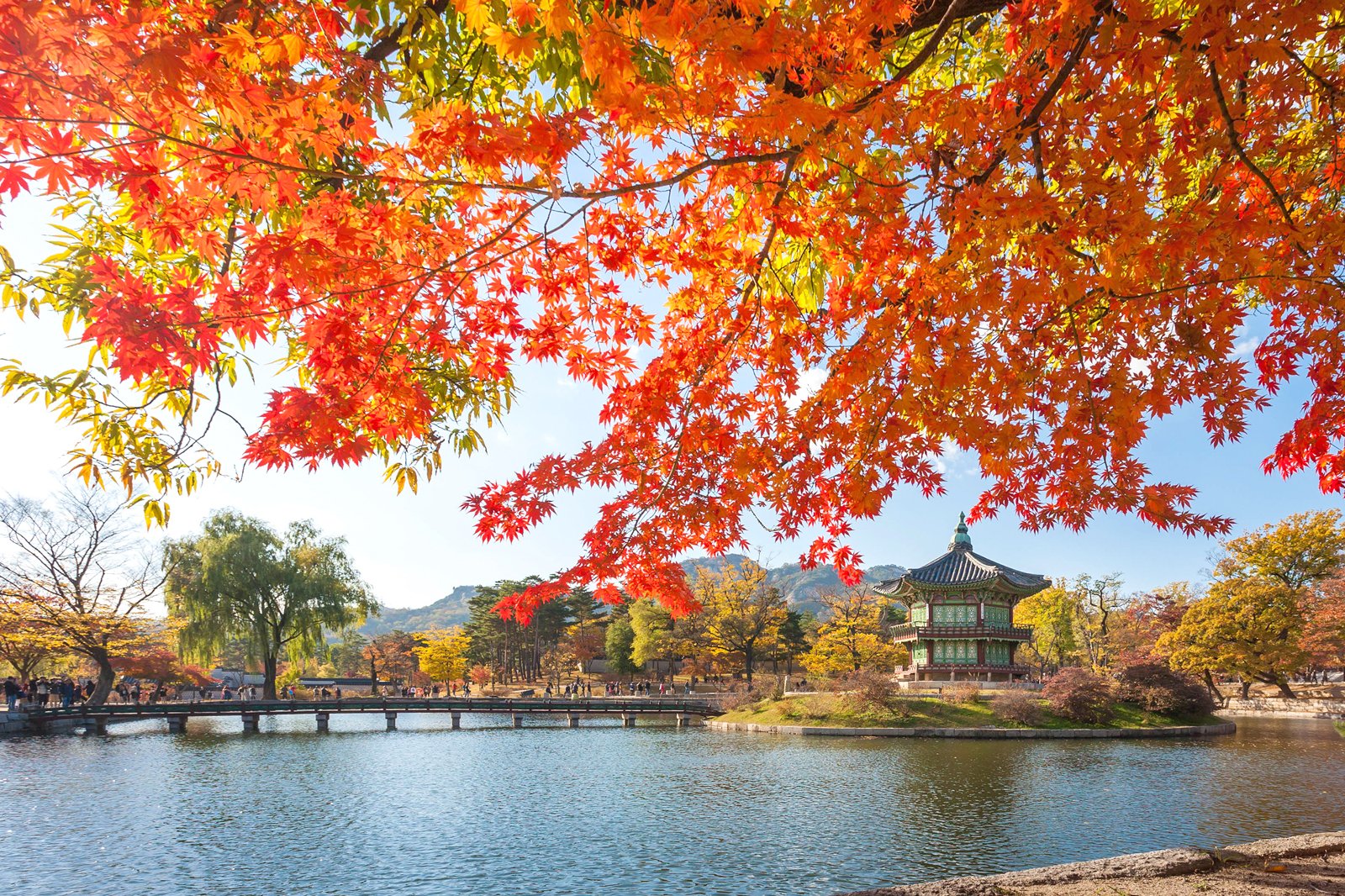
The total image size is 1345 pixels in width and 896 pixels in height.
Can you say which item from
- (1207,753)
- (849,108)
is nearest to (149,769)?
(849,108)

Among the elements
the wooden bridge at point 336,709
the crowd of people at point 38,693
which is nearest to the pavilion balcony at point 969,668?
the wooden bridge at point 336,709

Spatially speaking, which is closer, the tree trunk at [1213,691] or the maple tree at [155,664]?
the maple tree at [155,664]

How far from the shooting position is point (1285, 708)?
32594 millimetres

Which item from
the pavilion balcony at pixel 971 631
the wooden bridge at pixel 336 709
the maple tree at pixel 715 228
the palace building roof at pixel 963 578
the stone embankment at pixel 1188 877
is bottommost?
the wooden bridge at pixel 336 709

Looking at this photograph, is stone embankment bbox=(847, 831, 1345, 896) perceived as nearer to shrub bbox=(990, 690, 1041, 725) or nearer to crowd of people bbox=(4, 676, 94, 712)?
shrub bbox=(990, 690, 1041, 725)

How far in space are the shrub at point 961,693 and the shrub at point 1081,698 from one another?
2454 millimetres

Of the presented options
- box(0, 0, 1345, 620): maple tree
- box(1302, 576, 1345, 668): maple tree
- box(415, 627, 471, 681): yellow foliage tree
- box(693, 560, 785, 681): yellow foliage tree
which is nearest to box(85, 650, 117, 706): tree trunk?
box(415, 627, 471, 681): yellow foliage tree

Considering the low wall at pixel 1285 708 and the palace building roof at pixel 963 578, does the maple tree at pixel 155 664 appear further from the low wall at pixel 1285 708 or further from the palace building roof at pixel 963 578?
the low wall at pixel 1285 708

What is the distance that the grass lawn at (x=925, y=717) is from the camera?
79.9ft

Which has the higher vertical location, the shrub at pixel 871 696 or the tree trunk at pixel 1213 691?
the shrub at pixel 871 696

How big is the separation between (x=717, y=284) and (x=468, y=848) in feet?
27.7

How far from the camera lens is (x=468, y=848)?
9.91m

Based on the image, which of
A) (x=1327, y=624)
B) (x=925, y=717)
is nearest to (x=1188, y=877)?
(x=925, y=717)

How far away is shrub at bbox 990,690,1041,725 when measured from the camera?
24516mm
